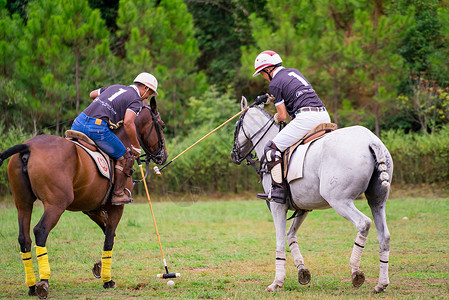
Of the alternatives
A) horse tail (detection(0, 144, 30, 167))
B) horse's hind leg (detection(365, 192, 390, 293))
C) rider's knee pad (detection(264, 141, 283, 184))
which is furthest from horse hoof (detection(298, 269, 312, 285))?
horse tail (detection(0, 144, 30, 167))

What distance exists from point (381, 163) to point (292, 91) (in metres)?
1.75

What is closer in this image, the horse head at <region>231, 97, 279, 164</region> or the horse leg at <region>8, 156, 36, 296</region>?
the horse leg at <region>8, 156, 36, 296</region>

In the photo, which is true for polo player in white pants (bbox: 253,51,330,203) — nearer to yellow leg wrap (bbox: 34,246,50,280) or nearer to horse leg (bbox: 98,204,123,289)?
horse leg (bbox: 98,204,123,289)

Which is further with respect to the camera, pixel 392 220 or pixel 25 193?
pixel 392 220

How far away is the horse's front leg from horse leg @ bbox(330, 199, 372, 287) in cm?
94

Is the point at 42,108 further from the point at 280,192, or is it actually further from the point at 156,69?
the point at 280,192

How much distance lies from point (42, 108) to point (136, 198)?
16.3 feet

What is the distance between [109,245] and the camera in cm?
827

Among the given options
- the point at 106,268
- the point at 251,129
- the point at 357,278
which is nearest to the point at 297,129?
the point at 251,129

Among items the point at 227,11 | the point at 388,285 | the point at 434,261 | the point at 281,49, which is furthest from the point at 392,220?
the point at 227,11

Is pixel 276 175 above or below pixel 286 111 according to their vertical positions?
below

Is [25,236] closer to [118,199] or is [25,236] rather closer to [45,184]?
[45,184]

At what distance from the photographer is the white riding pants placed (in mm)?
7926

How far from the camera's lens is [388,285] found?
7777 mm
